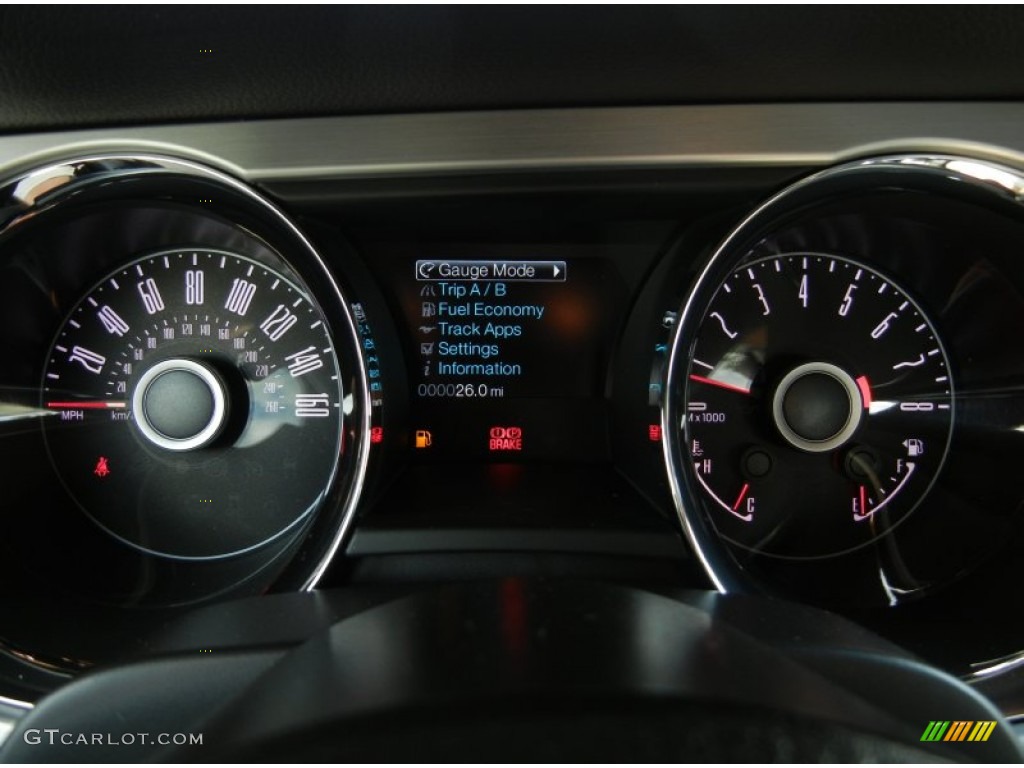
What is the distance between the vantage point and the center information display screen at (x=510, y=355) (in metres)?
2.17

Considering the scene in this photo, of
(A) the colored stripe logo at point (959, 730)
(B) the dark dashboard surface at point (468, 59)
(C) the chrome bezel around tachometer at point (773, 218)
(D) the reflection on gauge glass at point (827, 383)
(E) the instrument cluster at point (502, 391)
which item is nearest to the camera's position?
(A) the colored stripe logo at point (959, 730)

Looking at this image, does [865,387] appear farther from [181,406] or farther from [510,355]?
[181,406]

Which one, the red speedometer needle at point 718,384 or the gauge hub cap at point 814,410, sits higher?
the red speedometer needle at point 718,384

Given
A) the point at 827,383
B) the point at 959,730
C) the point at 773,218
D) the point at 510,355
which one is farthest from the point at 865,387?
the point at 959,730

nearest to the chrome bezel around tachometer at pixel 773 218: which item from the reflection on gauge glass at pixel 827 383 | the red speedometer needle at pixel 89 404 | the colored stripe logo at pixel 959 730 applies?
the reflection on gauge glass at pixel 827 383

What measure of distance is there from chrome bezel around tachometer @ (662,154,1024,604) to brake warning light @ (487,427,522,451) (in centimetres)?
43

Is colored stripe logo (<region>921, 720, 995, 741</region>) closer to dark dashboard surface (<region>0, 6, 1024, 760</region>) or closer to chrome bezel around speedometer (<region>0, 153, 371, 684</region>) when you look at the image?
dark dashboard surface (<region>0, 6, 1024, 760</region>)

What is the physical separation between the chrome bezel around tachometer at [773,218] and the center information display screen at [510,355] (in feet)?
0.95

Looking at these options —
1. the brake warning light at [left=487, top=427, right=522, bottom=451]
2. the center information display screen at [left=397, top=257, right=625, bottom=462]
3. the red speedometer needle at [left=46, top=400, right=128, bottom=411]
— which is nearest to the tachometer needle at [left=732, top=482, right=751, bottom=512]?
the center information display screen at [left=397, top=257, right=625, bottom=462]

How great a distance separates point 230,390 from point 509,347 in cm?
69

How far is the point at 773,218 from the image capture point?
1934 mm

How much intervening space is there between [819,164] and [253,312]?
1.36 m

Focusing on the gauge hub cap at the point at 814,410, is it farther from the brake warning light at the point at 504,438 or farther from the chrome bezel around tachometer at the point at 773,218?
the brake warning light at the point at 504,438

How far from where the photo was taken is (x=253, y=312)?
7.20ft
